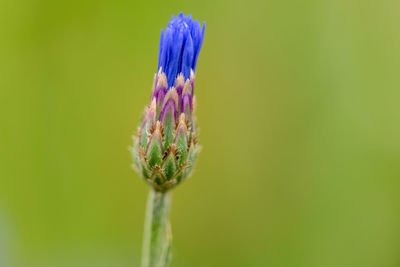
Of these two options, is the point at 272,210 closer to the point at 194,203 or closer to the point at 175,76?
the point at 194,203

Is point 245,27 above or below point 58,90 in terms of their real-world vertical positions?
above

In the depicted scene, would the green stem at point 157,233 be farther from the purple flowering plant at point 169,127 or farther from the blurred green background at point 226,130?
the blurred green background at point 226,130

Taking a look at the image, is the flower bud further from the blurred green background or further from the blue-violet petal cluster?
the blurred green background

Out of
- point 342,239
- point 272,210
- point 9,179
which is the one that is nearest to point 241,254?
point 272,210

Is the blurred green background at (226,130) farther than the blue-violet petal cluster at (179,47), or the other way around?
the blurred green background at (226,130)

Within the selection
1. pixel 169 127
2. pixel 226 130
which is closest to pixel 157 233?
pixel 169 127

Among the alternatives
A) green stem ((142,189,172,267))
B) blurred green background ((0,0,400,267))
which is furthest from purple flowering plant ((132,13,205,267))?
blurred green background ((0,0,400,267))

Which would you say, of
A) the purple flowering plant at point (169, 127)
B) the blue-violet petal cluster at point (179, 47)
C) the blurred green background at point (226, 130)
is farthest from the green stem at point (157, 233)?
the blurred green background at point (226, 130)
